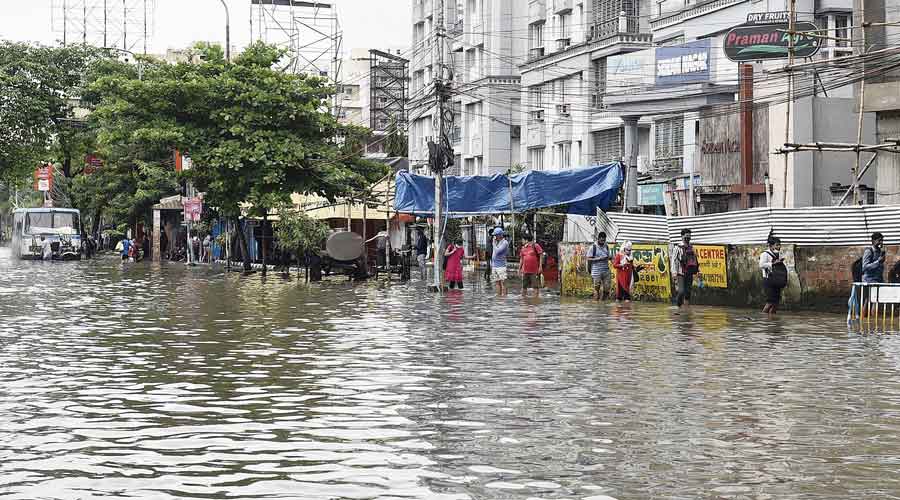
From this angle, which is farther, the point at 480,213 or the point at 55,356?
the point at 480,213

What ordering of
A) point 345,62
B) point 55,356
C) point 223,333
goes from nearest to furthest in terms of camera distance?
point 55,356 → point 223,333 → point 345,62

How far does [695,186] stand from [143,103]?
24.0 meters

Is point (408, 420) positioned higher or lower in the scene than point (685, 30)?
lower

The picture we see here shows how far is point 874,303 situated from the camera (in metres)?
24.1

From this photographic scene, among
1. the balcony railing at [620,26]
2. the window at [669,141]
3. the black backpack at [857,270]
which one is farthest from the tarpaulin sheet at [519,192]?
the balcony railing at [620,26]

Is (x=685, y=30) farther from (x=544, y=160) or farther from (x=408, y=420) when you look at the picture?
(x=408, y=420)

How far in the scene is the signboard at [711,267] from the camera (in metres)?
Result: 28.7

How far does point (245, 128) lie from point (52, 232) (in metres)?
25.0

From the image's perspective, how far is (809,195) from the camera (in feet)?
129

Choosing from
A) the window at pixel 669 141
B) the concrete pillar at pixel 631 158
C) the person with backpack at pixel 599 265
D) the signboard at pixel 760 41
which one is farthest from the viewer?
the window at pixel 669 141

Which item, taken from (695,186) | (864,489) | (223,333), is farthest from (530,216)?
(864,489)

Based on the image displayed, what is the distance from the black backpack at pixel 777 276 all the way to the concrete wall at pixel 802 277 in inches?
44.9

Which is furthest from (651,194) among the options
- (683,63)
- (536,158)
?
(536,158)

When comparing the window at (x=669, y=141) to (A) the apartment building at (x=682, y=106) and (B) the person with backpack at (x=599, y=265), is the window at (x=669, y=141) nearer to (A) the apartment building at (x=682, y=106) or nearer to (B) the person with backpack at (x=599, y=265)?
(A) the apartment building at (x=682, y=106)
